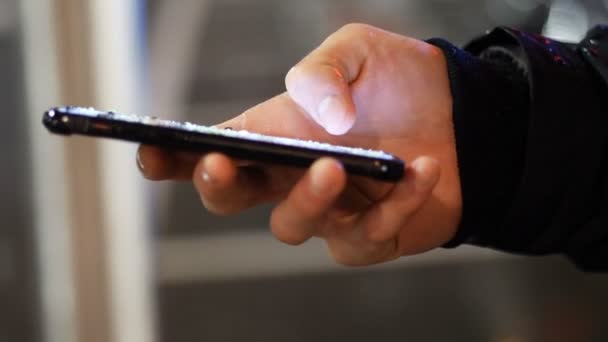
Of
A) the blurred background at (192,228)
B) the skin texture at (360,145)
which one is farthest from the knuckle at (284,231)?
the blurred background at (192,228)

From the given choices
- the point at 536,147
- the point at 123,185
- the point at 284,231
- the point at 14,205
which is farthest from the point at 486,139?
the point at 14,205

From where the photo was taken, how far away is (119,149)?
104 centimetres

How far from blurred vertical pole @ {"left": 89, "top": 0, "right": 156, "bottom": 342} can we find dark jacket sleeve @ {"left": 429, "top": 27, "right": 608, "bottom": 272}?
56cm

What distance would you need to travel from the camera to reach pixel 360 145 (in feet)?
1.82

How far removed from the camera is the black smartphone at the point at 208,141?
38 cm

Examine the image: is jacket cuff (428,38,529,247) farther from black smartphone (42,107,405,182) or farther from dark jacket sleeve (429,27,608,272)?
black smartphone (42,107,405,182)

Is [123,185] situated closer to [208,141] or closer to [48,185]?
[48,185]

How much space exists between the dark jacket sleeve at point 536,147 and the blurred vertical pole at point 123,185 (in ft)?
1.84

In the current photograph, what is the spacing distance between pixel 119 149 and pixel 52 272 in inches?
7.5

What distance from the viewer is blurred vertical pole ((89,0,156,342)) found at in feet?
3.31

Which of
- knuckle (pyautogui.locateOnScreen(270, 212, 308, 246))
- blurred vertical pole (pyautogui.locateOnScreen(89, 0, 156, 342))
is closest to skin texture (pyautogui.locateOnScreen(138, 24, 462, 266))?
knuckle (pyautogui.locateOnScreen(270, 212, 308, 246))

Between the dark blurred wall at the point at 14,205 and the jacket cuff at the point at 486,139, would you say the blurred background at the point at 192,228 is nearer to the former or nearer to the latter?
the dark blurred wall at the point at 14,205

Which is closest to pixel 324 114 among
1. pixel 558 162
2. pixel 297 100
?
pixel 297 100

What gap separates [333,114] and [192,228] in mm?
795
